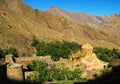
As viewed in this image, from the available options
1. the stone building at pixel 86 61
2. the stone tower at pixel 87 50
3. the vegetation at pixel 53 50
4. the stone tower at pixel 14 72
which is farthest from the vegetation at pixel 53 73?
the vegetation at pixel 53 50

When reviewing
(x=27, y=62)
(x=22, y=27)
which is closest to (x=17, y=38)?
(x=22, y=27)

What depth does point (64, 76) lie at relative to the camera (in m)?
39.8

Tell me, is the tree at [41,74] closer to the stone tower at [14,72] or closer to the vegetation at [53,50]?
the stone tower at [14,72]

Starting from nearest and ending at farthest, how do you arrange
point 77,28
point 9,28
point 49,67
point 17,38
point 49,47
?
point 49,67 < point 49,47 < point 17,38 < point 9,28 < point 77,28

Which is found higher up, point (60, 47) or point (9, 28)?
point (9, 28)

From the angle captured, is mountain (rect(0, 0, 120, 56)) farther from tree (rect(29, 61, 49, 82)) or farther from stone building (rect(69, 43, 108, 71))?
tree (rect(29, 61, 49, 82))

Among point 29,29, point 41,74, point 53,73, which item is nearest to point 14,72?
point 41,74

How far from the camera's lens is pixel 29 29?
7925 cm

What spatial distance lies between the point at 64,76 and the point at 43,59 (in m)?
8.90

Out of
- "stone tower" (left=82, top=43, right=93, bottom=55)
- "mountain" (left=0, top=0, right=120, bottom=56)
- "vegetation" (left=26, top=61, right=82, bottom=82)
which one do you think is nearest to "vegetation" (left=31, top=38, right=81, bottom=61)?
"mountain" (left=0, top=0, right=120, bottom=56)

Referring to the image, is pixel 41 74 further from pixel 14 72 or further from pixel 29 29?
pixel 29 29

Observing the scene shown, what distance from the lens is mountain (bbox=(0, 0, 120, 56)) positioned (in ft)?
210

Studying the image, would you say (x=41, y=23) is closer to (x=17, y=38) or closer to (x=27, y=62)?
(x=17, y=38)

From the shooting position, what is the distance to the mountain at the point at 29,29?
64.0m
